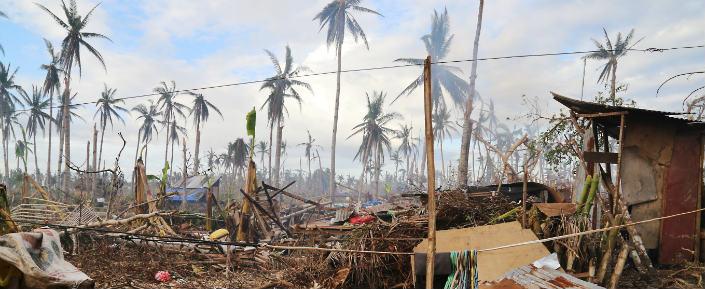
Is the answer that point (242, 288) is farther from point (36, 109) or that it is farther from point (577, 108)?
point (36, 109)

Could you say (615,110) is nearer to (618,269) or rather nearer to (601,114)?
(601,114)

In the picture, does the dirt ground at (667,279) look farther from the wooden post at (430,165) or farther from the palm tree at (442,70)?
the palm tree at (442,70)

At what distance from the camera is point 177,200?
29906mm

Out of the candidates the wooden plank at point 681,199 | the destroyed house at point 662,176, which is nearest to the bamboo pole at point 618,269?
the destroyed house at point 662,176

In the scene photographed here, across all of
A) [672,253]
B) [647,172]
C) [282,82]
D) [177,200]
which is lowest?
[177,200]

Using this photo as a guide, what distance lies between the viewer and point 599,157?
8344 millimetres

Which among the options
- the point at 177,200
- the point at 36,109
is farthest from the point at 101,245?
the point at 36,109

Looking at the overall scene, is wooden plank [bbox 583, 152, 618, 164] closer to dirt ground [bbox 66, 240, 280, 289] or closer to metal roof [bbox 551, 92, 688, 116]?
metal roof [bbox 551, 92, 688, 116]

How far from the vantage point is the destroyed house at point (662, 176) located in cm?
852

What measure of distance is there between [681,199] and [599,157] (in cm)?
188

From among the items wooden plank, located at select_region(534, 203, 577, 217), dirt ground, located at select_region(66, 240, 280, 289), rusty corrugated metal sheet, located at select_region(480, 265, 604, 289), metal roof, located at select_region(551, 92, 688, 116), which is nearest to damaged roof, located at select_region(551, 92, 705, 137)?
metal roof, located at select_region(551, 92, 688, 116)

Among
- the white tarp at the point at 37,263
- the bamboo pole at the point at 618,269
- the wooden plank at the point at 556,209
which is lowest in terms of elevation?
the bamboo pole at the point at 618,269

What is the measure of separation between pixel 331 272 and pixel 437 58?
1989 inches

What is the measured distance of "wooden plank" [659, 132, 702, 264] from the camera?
852 cm
